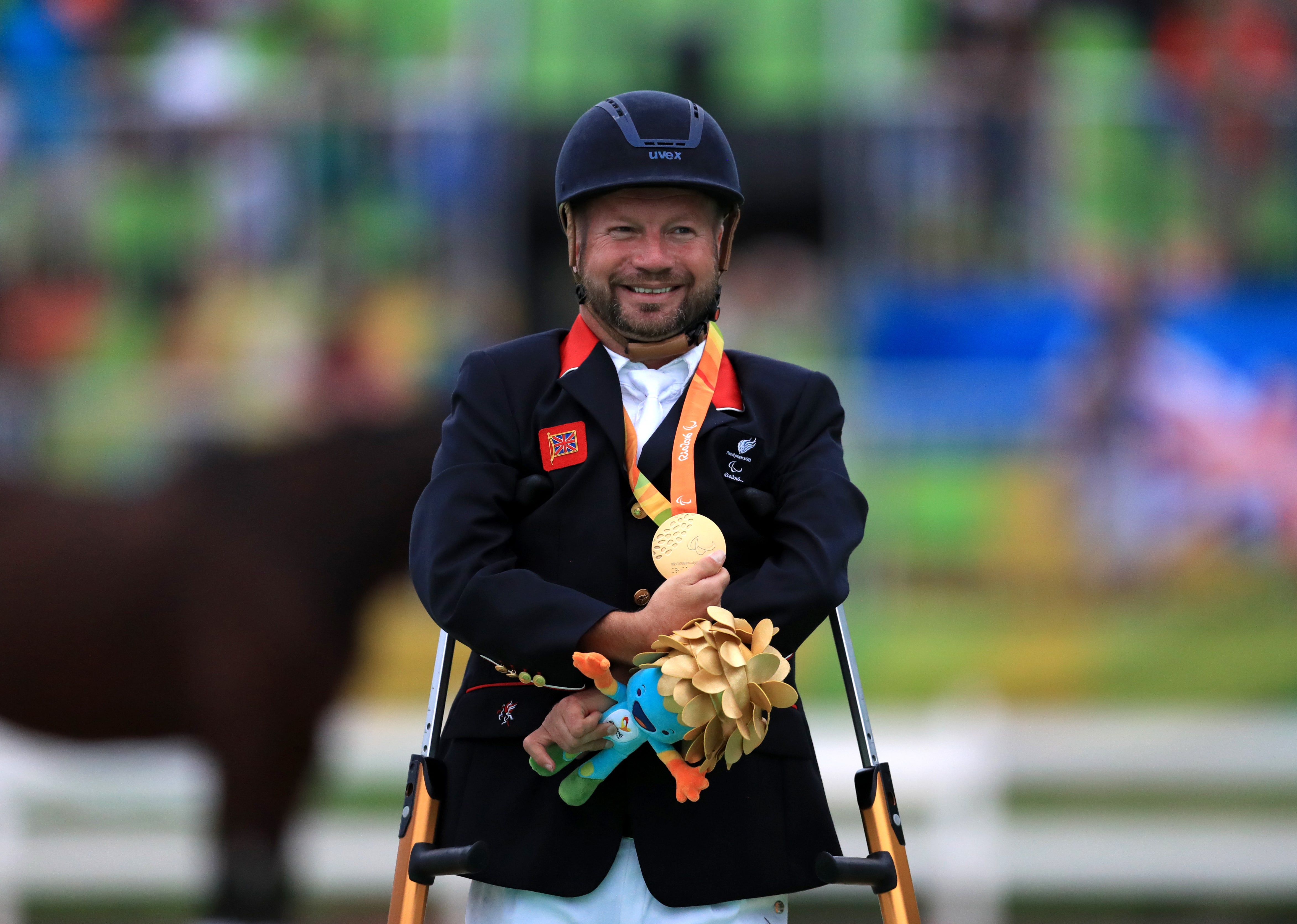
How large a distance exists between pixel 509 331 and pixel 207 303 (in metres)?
1.88

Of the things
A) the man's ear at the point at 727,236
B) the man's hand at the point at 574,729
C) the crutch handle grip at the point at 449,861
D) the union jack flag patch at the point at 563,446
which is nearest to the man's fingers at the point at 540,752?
the man's hand at the point at 574,729

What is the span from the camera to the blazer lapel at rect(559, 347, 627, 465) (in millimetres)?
2373

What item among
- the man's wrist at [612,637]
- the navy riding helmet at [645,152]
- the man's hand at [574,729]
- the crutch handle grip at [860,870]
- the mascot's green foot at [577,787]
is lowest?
the crutch handle grip at [860,870]

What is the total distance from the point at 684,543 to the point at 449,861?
0.53 metres

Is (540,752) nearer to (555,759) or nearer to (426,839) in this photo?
(555,759)

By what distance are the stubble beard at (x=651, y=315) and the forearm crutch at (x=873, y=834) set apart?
19.7 inches

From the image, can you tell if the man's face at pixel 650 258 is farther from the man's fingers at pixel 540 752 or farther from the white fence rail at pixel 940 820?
the white fence rail at pixel 940 820

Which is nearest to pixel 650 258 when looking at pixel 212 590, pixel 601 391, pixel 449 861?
pixel 601 391

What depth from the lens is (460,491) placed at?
2301 millimetres

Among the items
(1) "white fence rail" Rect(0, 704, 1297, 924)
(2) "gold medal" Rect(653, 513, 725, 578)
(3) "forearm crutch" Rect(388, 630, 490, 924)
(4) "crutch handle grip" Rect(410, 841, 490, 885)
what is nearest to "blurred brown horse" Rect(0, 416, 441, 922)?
(1) "white fence rail" Rect(0, 704, 1297, 924)

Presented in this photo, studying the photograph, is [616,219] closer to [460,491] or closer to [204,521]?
[460,491]

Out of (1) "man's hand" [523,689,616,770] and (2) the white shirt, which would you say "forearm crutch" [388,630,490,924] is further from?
(2) the white shirt

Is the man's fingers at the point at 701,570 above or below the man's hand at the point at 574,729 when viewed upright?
above

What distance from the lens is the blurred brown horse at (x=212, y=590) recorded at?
645cm
